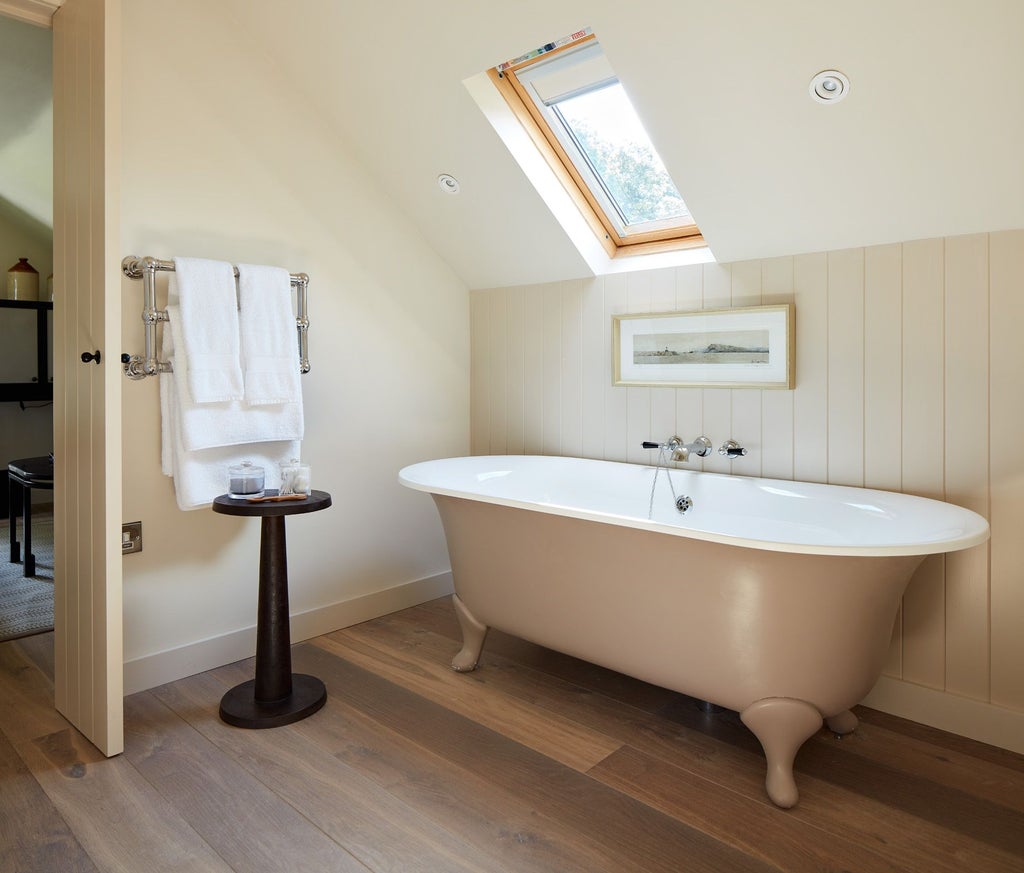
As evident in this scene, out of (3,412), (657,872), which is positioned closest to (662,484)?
(657,872)

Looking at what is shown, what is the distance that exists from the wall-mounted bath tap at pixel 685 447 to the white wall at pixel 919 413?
0.05m

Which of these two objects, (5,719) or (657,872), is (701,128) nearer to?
(657,872)

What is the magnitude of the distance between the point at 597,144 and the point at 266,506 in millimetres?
1848

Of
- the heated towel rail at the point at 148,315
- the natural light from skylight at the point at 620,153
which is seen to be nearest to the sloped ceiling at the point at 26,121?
the heated towel rail at the point at 148,315

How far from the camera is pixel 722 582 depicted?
6.21 feet

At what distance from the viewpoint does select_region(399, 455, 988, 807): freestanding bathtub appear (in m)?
1.78

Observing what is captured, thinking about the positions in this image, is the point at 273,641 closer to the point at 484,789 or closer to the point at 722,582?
the point at 484,789

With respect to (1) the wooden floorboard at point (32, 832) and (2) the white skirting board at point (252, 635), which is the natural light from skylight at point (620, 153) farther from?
(1) the wooden floorboard at point (32, 832)

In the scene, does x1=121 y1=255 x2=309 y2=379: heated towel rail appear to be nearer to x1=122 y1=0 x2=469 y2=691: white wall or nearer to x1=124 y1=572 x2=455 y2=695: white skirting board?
x1=122 y1=0 x2=469 y2=691: white wall

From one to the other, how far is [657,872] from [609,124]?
96.6 inches

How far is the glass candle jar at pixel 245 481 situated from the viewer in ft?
7.86

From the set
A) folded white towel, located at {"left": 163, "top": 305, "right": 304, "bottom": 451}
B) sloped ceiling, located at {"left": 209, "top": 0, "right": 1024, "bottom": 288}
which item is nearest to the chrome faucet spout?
→ sloped ceiling, located at {"left": 209, "top": 0, "right": 1024, "bottom": 288}

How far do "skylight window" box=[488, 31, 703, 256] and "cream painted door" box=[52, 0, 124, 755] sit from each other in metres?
1.29

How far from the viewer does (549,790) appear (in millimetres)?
1878
